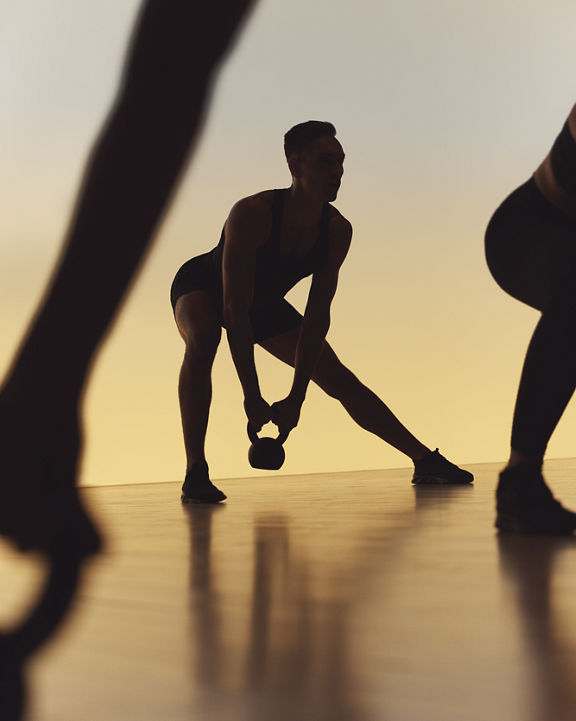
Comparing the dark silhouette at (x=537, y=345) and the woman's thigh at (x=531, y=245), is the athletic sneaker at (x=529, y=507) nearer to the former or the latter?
the dark silhouette at (x=537, y=345)

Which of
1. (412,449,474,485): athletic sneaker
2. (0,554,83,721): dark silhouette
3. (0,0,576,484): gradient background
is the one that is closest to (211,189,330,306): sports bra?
(412,449,474,485): athletic sneaker

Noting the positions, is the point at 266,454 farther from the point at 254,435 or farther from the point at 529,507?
the point at 529,507

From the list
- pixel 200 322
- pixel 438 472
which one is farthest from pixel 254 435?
pixel 438 472

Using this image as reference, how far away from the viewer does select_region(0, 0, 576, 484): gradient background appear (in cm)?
374

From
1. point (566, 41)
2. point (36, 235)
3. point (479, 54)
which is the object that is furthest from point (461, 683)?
point (566, 41)

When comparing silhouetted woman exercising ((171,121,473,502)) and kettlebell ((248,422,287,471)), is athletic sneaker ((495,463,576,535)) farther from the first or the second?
silhouetted woman exercising ((171,121,473,502))

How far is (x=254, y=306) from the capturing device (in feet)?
7.00

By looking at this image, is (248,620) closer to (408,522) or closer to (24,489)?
(24,489)

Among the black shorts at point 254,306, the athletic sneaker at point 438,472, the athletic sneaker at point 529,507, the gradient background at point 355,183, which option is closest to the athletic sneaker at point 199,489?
the black shorts at point 254,306

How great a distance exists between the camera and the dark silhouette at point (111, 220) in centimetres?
50

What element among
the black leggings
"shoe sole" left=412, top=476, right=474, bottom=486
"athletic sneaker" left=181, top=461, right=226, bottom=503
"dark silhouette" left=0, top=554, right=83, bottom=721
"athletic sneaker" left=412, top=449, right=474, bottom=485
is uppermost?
the black leggings

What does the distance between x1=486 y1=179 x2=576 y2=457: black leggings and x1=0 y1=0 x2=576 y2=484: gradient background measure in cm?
267

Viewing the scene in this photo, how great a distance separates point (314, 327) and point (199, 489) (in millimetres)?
442

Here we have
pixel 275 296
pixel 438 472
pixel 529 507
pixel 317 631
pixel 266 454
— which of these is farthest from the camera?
pixel 438 472
